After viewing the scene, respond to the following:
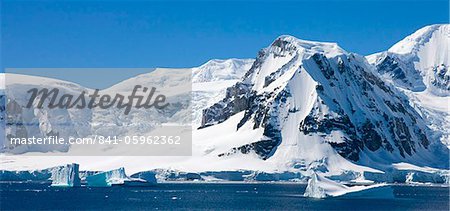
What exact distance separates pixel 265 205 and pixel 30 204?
4611 cm

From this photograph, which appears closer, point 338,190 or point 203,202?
point 203,202

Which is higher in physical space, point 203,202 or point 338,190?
point 338,190

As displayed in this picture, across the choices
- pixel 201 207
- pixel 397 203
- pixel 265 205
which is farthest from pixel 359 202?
pixel 201 207

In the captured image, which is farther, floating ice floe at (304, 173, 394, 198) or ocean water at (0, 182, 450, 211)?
floating ice floe at (304, 173, 394, 198)

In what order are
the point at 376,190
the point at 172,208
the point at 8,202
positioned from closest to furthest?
1. the point at 172,208
2. the point at 8,202
3. the point at 376,190

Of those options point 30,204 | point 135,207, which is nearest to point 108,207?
point 135,207

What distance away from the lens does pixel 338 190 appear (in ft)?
583

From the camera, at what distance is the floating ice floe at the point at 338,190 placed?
177m

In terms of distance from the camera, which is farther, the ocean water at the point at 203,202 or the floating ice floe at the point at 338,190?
the floating ice floe at the point at 338,190

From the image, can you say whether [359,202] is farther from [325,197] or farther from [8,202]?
[8,202]

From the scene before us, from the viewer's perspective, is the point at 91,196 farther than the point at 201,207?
Yes

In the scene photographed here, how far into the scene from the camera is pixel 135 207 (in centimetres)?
15788

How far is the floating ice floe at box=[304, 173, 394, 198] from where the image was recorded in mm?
177000

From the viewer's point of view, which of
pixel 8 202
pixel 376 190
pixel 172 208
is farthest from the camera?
pixel 376 190
